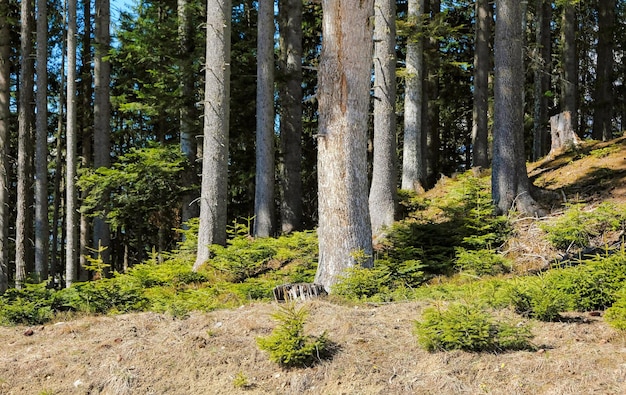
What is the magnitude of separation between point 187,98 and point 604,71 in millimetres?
14761

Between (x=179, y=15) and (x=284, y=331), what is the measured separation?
12.3 m

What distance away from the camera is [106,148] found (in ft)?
54.4

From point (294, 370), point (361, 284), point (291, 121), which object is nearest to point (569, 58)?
point (291, 121)

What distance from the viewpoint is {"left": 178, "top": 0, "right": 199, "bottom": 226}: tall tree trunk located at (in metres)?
14.8

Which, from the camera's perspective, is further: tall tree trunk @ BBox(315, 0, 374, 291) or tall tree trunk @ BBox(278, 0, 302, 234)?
tall tree trunk @ BBox(278, 0, 302, 234)

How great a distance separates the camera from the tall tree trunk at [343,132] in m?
7.51

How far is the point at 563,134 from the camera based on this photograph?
1585cm

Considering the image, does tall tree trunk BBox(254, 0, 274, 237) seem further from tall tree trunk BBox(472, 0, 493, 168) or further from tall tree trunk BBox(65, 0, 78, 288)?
tall tree trunk BBox(472, 0, 493, 168)

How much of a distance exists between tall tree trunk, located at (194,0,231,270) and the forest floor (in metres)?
5.42

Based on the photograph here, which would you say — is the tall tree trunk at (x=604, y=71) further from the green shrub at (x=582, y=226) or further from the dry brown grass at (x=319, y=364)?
the dry brown grass at (x=319, y=364)

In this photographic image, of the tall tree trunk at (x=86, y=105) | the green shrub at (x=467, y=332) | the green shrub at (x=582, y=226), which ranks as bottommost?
the green shrub at (x=467, y=332)

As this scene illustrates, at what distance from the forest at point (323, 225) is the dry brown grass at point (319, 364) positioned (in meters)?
0.02

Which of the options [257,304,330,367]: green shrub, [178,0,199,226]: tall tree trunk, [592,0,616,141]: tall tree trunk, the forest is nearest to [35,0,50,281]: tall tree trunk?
the forest

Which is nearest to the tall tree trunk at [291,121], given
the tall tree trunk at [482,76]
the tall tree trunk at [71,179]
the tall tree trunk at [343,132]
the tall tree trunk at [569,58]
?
the tall tree trunk at [71,179]
